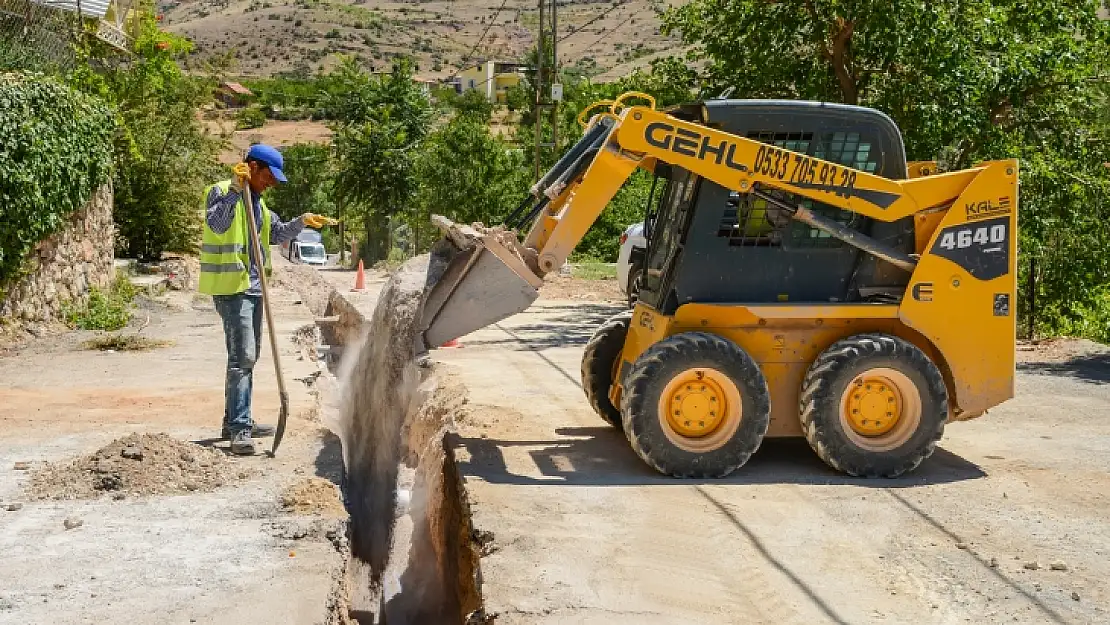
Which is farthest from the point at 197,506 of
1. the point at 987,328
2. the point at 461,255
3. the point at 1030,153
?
the point at 1030,153

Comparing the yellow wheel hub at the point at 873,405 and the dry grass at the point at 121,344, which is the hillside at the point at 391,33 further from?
the yellow wheel hub at the point at 873,405

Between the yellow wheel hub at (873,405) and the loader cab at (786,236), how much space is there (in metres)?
0.69

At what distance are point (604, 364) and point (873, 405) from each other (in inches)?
90.1

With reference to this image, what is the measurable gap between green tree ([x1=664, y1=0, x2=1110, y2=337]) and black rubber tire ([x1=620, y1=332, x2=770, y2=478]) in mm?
8646

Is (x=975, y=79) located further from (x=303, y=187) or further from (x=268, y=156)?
(x=303, y=187)

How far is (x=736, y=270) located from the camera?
861cm

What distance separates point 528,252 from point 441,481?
2.14 m

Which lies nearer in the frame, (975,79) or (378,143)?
(975,79)

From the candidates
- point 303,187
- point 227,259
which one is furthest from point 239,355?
point 303,187

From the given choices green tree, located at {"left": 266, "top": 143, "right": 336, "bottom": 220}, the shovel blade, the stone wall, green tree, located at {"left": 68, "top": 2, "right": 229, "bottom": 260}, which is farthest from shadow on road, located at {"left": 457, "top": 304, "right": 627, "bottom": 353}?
green tree, located at {"left": 266, "top": 143, "right": 336, "bottom": 220}

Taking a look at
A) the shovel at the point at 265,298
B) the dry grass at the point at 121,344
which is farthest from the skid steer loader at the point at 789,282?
the dry grass at the point at 121,344

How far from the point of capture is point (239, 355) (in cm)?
864

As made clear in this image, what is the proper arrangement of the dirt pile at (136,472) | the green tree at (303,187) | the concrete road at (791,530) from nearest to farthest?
the concrete road at (791,530) < the dirt pile at (136,472) < the green tree at (303,187)

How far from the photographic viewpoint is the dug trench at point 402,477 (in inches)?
335
